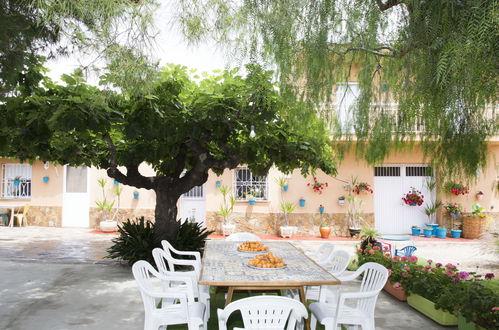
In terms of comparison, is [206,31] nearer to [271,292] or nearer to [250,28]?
[250,28]

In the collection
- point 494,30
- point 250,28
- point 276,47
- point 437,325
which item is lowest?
point 437,325

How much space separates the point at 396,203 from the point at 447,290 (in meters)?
8.58

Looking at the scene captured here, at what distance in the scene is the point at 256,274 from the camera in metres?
3.68

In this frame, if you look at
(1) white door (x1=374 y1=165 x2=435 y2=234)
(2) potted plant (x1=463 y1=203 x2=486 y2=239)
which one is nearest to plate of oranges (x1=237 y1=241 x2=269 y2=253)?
(1) white door (x1=374 y1=165 x2=435 y2=234)

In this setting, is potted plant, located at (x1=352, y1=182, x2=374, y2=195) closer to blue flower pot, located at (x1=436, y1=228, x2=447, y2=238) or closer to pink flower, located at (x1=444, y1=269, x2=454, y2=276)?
blue flower pot, located at (x1=436, y1=228, x2=447, y2=238)

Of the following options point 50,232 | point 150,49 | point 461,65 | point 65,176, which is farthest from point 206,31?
point 65,176

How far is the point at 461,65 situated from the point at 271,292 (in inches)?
189

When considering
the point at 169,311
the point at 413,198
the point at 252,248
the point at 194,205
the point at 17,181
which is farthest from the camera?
the point at 17,181

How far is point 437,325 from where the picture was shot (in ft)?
14.8

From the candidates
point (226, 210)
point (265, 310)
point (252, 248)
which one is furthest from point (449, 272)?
point (226, 210)

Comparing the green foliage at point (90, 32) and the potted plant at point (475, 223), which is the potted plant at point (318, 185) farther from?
the green foliage at point (90, 32)

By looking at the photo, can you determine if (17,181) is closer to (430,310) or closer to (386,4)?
(430,310)

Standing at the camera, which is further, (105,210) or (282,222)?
(105,210)

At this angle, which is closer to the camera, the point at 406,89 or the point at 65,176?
the point at 406,89
